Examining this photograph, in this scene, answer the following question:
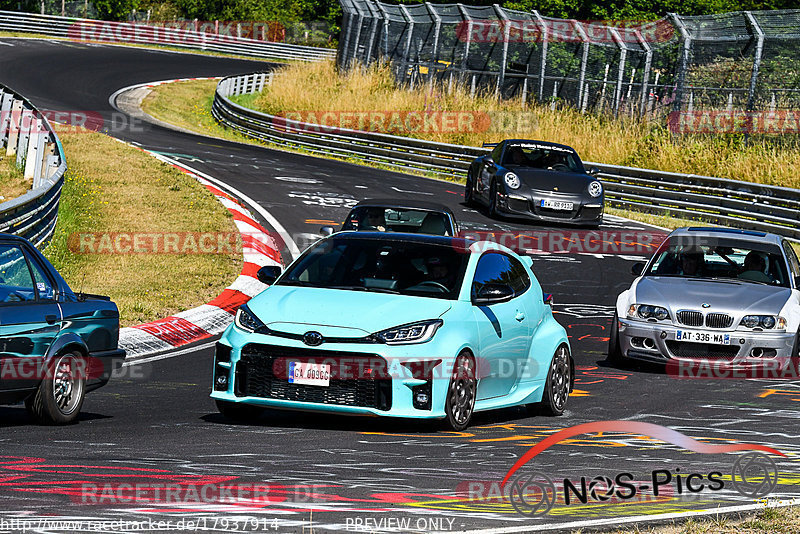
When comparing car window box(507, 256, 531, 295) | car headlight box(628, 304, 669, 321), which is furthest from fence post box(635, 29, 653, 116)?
car window box(507, 256, 531, 295)

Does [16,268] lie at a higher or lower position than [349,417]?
higher

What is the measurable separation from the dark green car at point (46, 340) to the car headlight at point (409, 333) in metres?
2.11

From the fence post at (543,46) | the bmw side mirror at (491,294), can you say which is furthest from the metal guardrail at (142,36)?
the bmw side mirror at (491,294)

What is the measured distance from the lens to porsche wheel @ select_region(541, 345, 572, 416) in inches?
393

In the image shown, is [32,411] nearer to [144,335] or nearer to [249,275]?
[144,335]

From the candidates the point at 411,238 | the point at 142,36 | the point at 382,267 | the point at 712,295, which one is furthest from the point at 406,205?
the point at 142,36

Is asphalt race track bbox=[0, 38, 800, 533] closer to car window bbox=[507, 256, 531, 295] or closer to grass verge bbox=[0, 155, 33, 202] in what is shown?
car window bbox=[507, 256, 531, 295]

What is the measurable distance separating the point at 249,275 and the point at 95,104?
2760 centimetres

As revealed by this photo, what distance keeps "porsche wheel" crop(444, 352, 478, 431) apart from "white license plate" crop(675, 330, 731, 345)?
3.92 m

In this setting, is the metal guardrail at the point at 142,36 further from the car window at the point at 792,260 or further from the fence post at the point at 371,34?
the car window at the point at 792,260

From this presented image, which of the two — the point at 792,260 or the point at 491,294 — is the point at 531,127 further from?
the point at 491,294

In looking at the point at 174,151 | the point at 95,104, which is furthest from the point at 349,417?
the point at 95,104

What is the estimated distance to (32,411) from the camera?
859cm

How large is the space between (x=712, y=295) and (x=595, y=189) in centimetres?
1157
